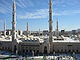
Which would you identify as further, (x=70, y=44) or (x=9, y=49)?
(x=9, y=49)

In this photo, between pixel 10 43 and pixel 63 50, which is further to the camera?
pixel 10 43

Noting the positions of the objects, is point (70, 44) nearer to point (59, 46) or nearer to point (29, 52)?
point (59, 46)

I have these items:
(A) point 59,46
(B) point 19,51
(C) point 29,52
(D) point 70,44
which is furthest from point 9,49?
(D) point 70,44

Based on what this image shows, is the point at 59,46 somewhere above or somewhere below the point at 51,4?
below

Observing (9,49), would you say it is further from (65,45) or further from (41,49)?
(65,45)

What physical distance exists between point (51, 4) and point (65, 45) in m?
7.56

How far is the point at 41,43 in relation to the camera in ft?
80.3

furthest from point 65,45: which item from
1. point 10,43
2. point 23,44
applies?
point 10,43

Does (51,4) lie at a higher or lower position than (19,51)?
higher

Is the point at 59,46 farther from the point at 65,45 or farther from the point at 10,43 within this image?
the point at 10,43

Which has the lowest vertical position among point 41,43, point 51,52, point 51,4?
point 51,52

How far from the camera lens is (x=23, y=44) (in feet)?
83.3

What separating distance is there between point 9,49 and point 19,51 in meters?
3.26

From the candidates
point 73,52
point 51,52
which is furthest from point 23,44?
point 73,52
